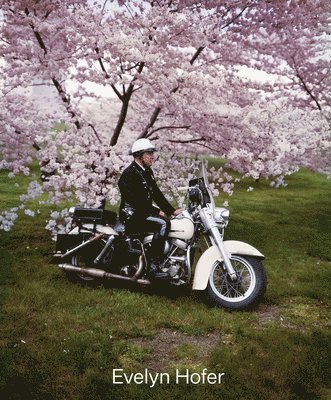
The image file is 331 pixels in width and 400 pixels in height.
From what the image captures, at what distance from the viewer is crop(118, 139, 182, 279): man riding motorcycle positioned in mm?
5922

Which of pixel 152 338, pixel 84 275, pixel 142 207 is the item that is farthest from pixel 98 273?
pixel 152 338

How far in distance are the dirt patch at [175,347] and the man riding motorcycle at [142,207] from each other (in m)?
1.07

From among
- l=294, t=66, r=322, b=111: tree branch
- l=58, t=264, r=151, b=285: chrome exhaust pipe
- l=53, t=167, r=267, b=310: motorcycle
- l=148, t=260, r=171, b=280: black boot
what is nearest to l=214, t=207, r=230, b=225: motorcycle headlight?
l=53, t=167, r=267, b=310: motorcycle

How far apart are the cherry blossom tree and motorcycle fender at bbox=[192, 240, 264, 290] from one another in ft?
9.07

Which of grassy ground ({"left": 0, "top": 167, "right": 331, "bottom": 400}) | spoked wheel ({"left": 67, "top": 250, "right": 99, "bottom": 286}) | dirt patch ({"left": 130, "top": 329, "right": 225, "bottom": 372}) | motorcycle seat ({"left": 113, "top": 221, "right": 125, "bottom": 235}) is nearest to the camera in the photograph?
grassy ground ({"left": 0, "top": 167, "right": 331, "bottom": 400})

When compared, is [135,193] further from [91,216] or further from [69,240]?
[69,240]

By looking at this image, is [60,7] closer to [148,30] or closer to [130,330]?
[148,30]

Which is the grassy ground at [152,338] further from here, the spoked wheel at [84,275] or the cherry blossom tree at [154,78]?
the cherry blossom tree at [154,78]

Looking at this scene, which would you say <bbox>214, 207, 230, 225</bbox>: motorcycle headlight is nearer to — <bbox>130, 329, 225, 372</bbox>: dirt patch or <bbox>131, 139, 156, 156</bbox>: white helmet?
<bbox>131, 139, 156, 156</bbox>: white helmet

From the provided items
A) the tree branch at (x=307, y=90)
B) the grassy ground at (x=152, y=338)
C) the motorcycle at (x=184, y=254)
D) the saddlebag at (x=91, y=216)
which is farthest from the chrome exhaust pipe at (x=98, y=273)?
the tree branch at (x=307, y=90)

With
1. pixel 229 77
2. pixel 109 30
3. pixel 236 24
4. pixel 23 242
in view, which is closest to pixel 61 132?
pixel 109 30

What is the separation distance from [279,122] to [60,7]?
5.02 meters

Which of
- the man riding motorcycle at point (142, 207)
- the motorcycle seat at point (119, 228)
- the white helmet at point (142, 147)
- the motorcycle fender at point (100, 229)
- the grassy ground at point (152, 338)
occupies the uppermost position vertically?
the white helmet at point (142, 147)

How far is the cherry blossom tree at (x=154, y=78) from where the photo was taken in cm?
746
